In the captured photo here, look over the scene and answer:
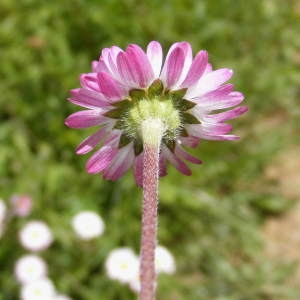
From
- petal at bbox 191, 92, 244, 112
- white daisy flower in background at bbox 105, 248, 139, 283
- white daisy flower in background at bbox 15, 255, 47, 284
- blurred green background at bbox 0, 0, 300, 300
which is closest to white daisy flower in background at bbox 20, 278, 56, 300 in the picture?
white daisy flower in background at bbox 15, 255, 47, 284

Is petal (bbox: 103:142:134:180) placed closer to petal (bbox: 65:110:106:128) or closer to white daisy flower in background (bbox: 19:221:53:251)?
petal (bbox: 65:110:106:128)

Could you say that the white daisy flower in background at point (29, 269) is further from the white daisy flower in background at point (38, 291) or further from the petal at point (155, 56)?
the petal at point (155, 56)

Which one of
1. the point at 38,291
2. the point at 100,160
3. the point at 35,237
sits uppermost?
the point at 35,237

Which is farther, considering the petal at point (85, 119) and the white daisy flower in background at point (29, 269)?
the white daisy flower in background at point (29, 269)

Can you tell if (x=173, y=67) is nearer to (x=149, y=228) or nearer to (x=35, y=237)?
(x=149, y=228)

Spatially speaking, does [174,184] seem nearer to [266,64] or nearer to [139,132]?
[266,64]

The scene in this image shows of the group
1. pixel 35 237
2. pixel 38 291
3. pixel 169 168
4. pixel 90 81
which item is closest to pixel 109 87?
pixel 90 81

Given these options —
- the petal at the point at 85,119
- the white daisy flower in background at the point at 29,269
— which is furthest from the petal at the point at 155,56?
the white daisy flower in background at the point at 29,269
